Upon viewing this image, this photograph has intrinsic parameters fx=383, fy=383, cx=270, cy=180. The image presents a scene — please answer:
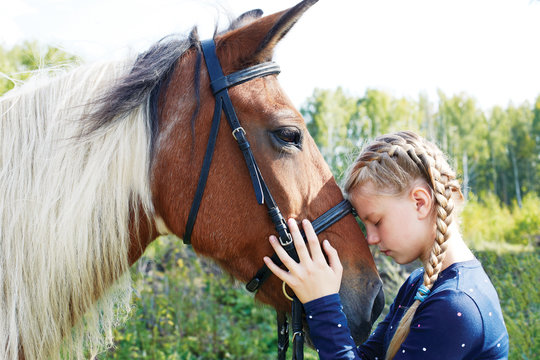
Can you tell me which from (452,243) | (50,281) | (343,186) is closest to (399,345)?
(452,243)

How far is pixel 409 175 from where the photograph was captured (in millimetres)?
1640

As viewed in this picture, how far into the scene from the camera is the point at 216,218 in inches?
68.6

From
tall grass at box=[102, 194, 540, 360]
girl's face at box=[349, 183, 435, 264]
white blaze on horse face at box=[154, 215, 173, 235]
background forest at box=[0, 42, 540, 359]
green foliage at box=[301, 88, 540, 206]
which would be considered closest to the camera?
girl's face at box=[349, 183, 435, 264]

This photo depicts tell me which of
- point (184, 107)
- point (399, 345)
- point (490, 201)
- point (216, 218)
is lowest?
point (490, 201)

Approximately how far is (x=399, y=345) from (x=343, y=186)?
2.47 feet

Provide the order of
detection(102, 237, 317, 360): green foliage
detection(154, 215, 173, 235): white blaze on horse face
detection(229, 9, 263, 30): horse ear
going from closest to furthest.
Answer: detection(154, 215, 173, 235): white blaze on horse face < detection(229, 9, 263, 30): horse ear < detection(102, 237, 317, 360): green foliage

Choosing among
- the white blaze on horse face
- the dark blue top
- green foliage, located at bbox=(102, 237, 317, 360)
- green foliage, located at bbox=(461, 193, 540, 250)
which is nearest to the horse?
the white blaze on horse face

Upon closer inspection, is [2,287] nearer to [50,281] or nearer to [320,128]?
[50,281]

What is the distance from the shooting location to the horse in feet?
5.14

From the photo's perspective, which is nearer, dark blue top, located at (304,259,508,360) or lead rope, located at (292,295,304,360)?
dark blue top, located at (304,259,508,360)

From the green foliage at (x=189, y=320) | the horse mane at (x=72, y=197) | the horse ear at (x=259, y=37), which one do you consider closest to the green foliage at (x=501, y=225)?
the green foliage at (x=189, y=320)

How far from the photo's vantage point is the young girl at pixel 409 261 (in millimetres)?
1371

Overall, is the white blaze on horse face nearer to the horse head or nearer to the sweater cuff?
the horse head

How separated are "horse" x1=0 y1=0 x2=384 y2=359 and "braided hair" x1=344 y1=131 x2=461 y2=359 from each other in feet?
0.60
